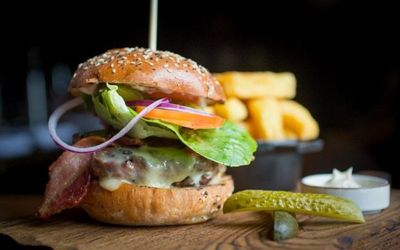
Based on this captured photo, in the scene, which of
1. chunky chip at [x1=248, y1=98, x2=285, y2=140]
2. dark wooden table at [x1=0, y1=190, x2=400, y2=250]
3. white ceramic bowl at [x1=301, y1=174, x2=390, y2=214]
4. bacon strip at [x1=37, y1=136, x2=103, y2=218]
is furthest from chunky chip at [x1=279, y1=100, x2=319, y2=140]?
bacon strip at [x1=37, y1=136, x2=103, y2=218]

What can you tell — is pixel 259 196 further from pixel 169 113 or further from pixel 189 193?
pixel 169 113

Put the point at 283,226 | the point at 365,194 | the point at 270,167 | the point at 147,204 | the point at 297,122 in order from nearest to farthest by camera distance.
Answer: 1. the point at 283,226
2. the point at 147,204
3. the point at 365,194
4. the point at 270,167
5. the point at 297,122

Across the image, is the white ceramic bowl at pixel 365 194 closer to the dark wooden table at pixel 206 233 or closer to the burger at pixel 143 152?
the dark wooden table at pixel 206 233

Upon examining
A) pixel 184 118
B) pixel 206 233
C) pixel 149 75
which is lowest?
pixel 206 233

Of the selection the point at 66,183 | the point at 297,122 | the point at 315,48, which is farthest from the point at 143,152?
the point at 315,48

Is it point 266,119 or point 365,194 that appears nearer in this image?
point 365,194

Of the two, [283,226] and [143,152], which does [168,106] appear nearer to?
[143,152]

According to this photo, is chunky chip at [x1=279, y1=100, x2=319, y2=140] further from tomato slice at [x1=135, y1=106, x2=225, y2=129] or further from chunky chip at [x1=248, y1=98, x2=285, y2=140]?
tomato slice at [x1=135, y1=106, x2=225, y2=129]
